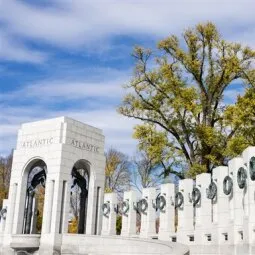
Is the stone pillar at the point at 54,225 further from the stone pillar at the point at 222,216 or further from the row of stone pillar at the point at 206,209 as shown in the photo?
the stone pillar at the point at 222,216

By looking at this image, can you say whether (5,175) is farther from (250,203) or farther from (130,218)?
(250,203)

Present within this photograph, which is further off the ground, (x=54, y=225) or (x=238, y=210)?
(x=238, y=210)

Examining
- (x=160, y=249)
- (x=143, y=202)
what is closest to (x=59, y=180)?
(x=143, y=202)

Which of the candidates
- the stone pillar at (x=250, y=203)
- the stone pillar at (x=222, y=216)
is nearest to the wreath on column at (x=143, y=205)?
the stone pillar at (x=222, y=216)

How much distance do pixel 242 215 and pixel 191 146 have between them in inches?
441

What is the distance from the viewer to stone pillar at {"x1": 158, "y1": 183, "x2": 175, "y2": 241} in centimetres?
2371

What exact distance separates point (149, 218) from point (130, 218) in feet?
5.43

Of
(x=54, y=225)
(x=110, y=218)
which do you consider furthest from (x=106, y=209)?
(x=54, y=225)

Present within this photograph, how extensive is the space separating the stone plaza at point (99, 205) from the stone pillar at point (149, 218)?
0.19 ft

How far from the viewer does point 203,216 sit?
69.9 ft

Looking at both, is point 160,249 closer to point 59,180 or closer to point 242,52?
point 59,180

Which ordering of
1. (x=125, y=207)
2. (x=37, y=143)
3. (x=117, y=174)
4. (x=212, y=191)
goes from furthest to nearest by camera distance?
(x=117, y=174) < (x=125, y=207) < (x=37, y=143) < (x=212, y=191)

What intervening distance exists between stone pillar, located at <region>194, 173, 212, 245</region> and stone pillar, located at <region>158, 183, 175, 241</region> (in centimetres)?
228

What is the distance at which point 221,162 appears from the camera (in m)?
27.9
